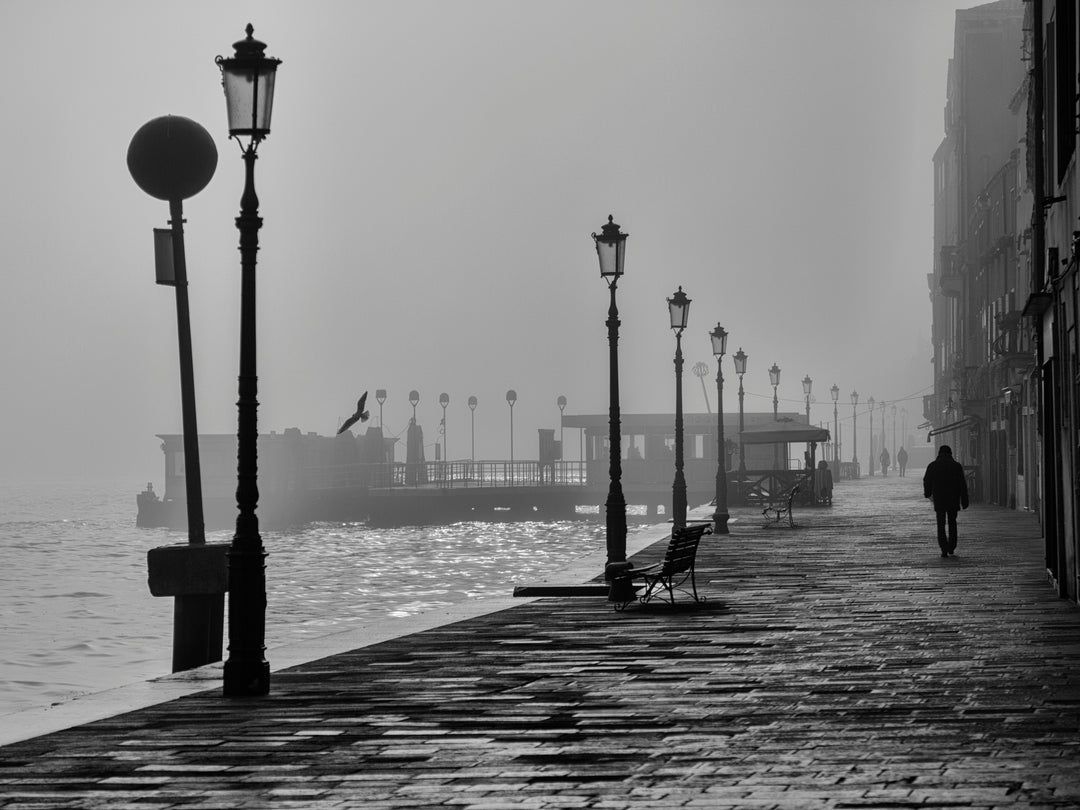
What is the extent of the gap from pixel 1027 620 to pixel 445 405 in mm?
120924

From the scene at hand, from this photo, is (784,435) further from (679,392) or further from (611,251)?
(611,251)

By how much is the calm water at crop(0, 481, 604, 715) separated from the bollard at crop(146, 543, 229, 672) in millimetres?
3089

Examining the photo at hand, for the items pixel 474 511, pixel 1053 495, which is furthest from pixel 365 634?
pixel 474 511

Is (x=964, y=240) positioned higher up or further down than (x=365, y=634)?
higher up

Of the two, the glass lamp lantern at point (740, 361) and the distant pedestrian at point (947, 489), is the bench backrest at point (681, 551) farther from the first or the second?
the glass lamp lantern at point (740, 361)

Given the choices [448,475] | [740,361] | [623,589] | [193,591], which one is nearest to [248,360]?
[193,591]

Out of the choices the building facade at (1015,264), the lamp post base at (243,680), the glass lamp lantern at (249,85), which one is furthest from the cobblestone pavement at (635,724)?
the glass lamp lantern at (249,85)

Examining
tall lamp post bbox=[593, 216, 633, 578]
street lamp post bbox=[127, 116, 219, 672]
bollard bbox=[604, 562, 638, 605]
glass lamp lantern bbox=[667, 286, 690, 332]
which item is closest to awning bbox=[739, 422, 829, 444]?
glass lamp lantern bbox=[667, 286, 690, 332]

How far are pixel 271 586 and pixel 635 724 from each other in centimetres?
4069

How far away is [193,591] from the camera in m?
13.2

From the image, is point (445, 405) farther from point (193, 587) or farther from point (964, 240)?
point (193, 587)

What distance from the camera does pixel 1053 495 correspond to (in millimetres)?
17281

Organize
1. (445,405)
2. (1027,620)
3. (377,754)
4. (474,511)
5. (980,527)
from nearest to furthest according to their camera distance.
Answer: (377,754)
(1027,620)
(980,527)
(474,511)
(445,405)

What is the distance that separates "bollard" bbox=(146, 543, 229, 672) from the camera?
13078mm
